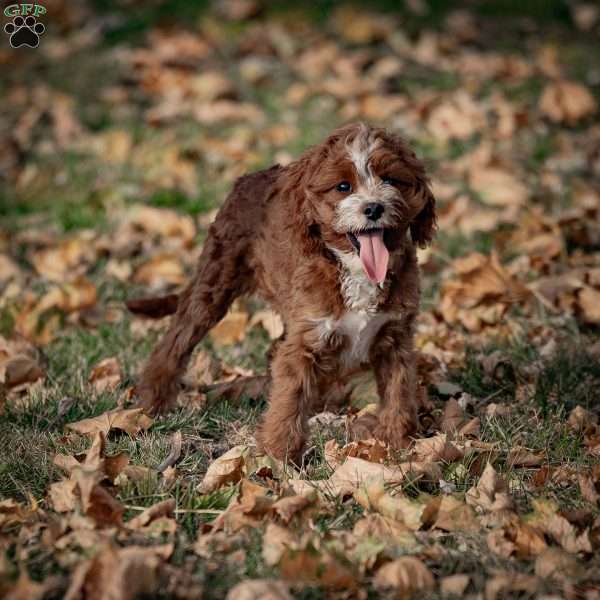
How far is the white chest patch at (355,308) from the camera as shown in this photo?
164 inches

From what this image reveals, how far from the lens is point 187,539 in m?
3.45

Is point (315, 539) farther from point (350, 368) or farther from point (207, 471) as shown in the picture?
point (350, 368)

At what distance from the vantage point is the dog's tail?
17.8 ft

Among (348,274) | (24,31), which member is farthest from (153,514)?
(24,31)

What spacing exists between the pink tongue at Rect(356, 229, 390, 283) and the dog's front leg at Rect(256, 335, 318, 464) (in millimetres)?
458

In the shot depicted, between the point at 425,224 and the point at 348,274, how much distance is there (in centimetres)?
48

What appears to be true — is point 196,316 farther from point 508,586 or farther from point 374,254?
point 508,586

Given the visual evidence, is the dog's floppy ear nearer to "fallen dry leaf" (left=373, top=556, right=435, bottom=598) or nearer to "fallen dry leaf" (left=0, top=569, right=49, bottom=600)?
"fallen dry leaf" (left=373, top=556, right=435, bottom=598)

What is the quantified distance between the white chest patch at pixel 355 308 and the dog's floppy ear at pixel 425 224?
15.3 inches

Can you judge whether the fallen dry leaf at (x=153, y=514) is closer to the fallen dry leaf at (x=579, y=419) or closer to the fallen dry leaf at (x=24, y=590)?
the fallen dry leaf at (x=24, y=590)

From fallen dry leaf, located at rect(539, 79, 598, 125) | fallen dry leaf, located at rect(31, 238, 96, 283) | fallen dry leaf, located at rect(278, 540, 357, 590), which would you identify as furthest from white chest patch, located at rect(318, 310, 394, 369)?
fallen dry leaf, located at rect(539, 79, 598, 125)

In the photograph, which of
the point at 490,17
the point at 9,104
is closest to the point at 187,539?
the point at 9,104

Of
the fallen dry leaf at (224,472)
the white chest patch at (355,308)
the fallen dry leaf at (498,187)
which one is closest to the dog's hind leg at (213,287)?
the white chest patch at (355,308)

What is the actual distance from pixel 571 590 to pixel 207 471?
1548 mm
